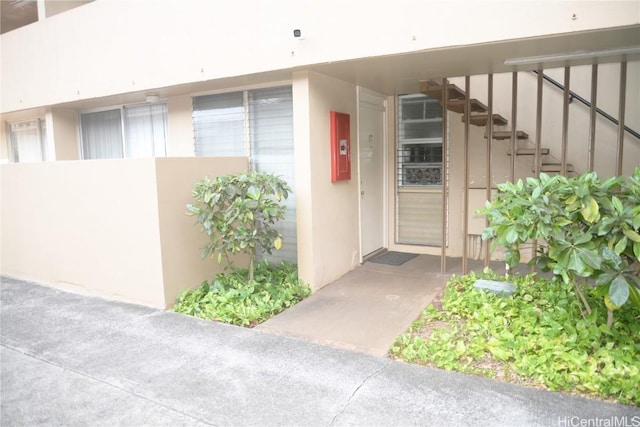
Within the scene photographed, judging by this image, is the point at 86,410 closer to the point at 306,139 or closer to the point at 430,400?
the point at 430,400

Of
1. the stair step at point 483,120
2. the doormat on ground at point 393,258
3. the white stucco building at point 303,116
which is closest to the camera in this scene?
the white stucco building at point 303,116

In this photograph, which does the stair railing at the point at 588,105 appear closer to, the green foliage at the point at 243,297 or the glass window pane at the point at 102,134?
the green foliage at the point at 243,297

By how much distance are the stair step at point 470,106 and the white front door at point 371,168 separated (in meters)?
1.17

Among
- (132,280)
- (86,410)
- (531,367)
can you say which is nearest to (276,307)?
(132,280)

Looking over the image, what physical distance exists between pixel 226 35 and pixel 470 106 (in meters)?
3.25

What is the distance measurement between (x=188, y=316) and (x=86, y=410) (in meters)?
1.78

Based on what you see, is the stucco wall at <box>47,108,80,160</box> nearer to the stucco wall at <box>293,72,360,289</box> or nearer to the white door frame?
the stucco wall at <box>293,72,360,289</box>

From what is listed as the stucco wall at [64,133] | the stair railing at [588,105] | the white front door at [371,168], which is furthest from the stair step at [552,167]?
the stucco wall at [64,133]

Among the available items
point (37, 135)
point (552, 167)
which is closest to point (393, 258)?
point (552, 167)

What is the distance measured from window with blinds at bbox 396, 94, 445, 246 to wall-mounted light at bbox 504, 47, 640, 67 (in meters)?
2.21

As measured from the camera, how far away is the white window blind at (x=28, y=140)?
377 inches

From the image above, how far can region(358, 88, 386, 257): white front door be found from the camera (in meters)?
6.74

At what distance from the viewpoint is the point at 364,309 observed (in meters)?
4.99

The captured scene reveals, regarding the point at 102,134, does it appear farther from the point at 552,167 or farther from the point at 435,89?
the point at 552,167
